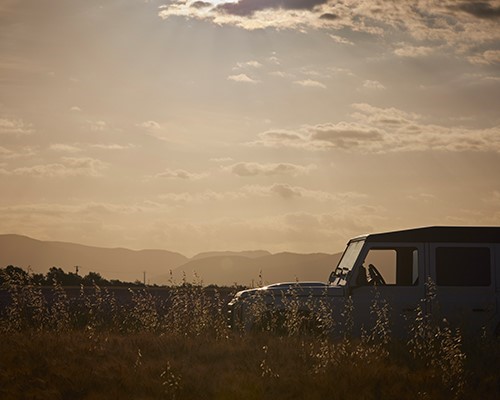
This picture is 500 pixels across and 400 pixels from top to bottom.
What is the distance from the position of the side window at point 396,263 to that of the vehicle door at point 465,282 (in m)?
0.44

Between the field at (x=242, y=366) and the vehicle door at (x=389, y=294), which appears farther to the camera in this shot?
the vehicle door at (x=389, y=294)

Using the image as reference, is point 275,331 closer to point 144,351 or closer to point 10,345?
point 144,351

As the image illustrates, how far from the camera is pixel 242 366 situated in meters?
12.3

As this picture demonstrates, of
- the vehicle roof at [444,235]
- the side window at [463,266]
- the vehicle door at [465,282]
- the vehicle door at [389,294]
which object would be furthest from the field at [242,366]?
the vehicle roof at [444,235]

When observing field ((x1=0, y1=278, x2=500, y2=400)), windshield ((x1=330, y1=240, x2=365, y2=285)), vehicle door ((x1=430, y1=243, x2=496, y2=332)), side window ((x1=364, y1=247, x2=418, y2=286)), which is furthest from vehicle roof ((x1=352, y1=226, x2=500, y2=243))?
field ((x1=0, y1=278, x2=500, y2=400))

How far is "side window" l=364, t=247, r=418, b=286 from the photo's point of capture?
15.3 metres

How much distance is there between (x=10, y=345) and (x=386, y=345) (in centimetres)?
586

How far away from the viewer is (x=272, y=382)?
11305 mm

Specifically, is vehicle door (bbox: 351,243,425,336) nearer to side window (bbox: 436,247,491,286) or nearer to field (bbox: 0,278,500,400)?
field (bbox: 0,278,500,400)

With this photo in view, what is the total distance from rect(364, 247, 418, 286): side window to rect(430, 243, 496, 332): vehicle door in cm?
44

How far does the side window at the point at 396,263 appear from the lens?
1530 centimetres

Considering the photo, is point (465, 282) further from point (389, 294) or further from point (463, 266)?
point (389, 294)

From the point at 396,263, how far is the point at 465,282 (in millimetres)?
1381

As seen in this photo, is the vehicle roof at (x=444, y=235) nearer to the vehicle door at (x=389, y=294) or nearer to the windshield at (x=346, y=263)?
the vehicle door at (x=389, y=294)
